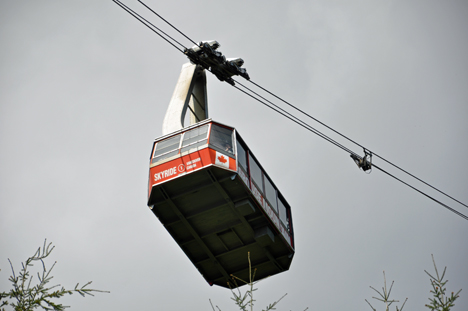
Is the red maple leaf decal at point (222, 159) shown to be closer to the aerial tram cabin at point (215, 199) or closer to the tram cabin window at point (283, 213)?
the aerial tram cabin at point (215, 199)

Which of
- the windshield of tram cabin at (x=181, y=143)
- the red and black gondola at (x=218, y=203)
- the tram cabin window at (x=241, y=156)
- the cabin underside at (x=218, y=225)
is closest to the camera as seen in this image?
the red and black gondola at (x=218, y=203)

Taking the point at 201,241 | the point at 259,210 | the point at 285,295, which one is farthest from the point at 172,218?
the point at 285,295

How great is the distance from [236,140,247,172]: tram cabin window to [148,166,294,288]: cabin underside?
27.8 inches

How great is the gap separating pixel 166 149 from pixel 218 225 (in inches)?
124

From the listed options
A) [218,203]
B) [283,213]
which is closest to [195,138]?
[218,203]

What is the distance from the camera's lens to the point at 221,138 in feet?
63.4

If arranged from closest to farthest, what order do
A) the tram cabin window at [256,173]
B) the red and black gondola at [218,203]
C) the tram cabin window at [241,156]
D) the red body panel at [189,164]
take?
1. the red body panel at [189,164]
2. the red and black gondola at [218,203]
3. the tram cabin window at [241,156]
4. the tram cabin window at [256,173]

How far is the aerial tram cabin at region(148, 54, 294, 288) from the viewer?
1898 centimetres

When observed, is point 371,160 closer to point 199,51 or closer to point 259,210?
point 259,210

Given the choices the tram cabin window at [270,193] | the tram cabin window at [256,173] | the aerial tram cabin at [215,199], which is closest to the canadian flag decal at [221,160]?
the aerial tram cabin at [215,199]

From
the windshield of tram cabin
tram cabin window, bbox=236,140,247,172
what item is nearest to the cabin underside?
tram cabin window, bbox=236,140,247,172

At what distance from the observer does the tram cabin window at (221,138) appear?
19.0m

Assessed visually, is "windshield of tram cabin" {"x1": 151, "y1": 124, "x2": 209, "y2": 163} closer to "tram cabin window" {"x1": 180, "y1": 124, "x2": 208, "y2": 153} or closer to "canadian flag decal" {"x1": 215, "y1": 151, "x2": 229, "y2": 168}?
"tram cabin window" {"x1": 180, "y1": 124, "x2": 208, "y2": 153}

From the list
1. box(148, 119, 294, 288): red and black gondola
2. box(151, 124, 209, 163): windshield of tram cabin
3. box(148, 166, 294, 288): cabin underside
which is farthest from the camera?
box(148, 166, 294, 288): cabin underside
